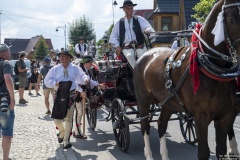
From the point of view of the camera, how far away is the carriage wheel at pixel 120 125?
6.58 meters

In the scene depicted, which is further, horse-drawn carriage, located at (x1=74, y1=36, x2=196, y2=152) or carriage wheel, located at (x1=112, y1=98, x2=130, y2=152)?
horse-drawn carriage, located at (x1=74, y1=36, x2=196, y2=152)

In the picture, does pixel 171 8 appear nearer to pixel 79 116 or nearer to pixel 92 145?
pixel 79 116

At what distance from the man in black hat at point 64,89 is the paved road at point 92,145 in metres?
0.44

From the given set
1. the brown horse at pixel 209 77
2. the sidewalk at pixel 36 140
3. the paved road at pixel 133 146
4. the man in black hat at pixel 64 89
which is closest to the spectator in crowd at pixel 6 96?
the sidewalk at pixel 36 140

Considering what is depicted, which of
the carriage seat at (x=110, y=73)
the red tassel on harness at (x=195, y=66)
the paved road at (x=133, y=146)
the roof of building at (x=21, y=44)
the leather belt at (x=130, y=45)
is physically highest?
the roof of building at (x=21, y=44)

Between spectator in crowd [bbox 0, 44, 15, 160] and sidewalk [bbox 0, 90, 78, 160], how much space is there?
2.80 ft

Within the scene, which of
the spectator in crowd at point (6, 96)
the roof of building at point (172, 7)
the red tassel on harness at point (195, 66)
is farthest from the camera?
the roof of building at point (172, 7)

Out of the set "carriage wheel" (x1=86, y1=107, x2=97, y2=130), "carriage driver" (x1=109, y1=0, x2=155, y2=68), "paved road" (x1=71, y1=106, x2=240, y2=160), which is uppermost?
"carriage driver" (x1=109, y1=0, x2=155, y2=68)

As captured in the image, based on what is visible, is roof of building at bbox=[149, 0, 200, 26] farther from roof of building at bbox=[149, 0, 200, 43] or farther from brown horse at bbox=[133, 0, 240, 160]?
brown horse at bbox=[133, 0, 240, 160]

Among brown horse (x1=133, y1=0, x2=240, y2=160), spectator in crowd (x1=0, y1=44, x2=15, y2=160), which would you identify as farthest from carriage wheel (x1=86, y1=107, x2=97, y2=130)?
brown horse (x1=133, y1=0, x2=240, y2=160)

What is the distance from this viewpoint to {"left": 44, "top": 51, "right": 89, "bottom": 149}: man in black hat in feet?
22.9

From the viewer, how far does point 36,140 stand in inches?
310

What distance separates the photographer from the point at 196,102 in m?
4.18

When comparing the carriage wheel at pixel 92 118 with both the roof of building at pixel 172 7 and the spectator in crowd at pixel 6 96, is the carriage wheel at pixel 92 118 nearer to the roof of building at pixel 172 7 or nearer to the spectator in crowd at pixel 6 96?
the spectator in crowd at pixel 6 96
